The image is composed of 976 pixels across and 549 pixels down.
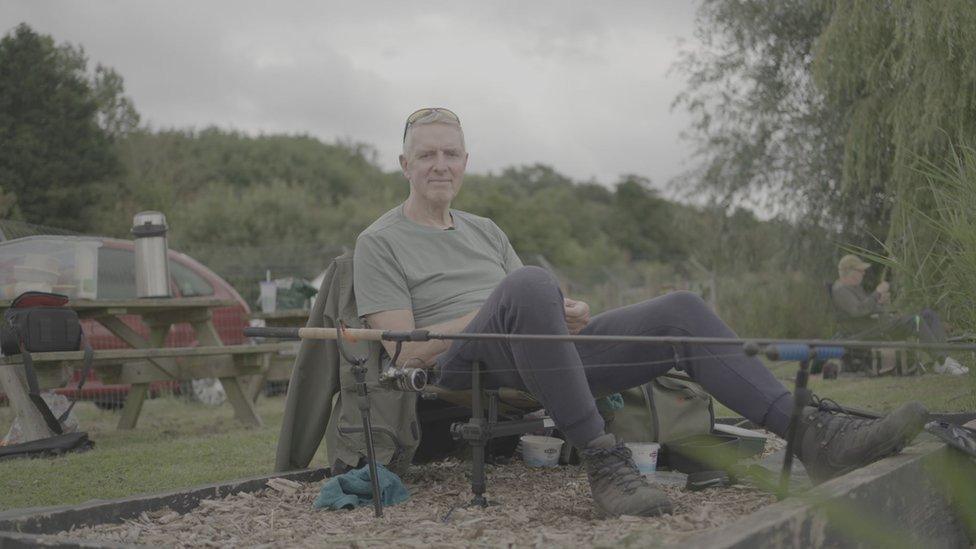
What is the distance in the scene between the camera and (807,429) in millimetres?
2969

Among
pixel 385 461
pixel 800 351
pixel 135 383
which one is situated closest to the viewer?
pixel 800 351

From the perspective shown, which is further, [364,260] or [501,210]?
[501,210]

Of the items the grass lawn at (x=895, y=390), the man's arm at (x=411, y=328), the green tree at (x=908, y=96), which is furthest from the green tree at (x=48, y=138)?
the man's arm at (x=411, y=328)

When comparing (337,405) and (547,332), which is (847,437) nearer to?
(547,332)

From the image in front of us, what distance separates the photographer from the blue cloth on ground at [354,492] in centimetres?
323

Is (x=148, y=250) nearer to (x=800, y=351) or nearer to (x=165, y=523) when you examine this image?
(x=165, y=523)

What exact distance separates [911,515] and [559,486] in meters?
1.17

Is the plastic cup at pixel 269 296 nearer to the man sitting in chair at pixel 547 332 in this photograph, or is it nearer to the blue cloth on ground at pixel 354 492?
the man sitting in chair at pixel 547 332

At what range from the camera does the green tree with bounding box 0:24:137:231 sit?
23250 mm

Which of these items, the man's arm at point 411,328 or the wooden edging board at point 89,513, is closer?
the wooden edging board at point 89,513

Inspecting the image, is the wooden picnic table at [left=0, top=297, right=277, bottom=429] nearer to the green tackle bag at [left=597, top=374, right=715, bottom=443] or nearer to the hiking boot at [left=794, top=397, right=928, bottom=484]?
the green tackle bag at [left=597, top=374, right=715, bottom=443]

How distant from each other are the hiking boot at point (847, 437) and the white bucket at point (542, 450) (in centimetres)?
114

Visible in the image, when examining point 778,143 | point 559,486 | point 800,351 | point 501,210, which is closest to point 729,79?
point 778,143

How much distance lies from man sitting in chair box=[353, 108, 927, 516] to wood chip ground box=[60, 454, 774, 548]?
17cm
